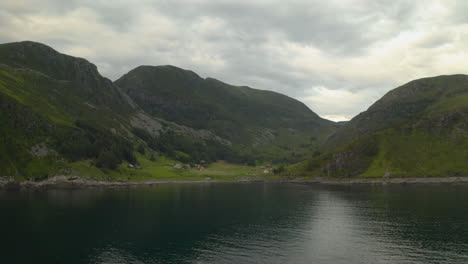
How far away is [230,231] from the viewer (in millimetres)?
86250

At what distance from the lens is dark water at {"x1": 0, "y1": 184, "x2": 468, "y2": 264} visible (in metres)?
63.7

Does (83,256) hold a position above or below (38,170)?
below

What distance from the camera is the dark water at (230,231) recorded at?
63.7 metres

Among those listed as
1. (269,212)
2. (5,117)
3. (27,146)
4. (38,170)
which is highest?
(5,117)

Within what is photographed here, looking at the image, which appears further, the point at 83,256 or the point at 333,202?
Answer: the point at 333,202

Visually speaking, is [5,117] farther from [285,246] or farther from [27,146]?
[285,246]

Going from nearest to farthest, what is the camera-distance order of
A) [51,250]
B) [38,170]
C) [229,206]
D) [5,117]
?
1. [51,250]
2. [229,206]
3. [38,170]
4. [5,117]

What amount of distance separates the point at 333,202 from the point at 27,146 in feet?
579

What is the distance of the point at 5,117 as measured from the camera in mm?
192125

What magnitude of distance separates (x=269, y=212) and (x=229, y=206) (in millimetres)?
20258

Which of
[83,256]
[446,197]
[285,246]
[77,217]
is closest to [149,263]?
[83,256]

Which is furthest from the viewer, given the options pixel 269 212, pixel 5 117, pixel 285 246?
pixel 5 117

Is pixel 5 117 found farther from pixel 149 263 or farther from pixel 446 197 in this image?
pixel 446 197

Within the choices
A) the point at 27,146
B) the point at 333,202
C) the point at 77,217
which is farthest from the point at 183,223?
the point at 27,146
